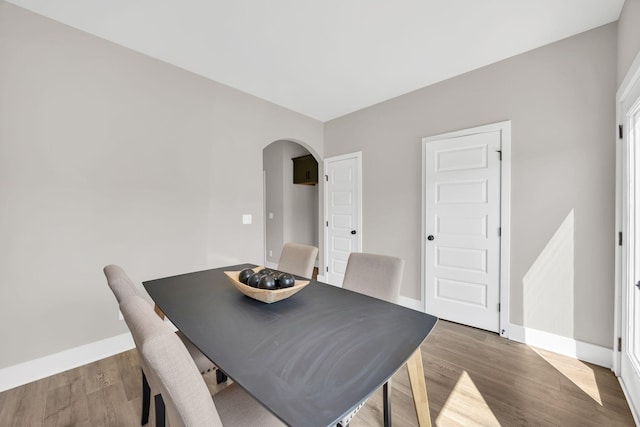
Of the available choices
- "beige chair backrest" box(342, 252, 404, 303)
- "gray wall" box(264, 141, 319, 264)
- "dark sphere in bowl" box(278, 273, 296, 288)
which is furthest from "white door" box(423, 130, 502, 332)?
"gray wall" box(264, 141, 319, 264)

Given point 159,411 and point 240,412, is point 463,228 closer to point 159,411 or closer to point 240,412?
point 240,412

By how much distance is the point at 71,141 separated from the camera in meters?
2.02

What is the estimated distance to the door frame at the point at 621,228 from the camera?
1723mm

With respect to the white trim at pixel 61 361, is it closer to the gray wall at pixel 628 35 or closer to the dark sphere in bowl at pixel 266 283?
the dark sphere in bowl at pixel 266 283

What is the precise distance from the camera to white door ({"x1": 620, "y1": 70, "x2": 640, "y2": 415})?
1.60 meters

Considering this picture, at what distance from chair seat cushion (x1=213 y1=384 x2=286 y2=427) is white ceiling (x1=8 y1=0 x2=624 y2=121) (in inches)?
91.2

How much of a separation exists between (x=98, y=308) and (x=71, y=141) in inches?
54.0

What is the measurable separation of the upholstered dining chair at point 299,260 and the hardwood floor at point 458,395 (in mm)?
965

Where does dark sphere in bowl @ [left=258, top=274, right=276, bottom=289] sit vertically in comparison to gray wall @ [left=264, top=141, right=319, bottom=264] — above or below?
below

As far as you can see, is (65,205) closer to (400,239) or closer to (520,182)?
(400,239)

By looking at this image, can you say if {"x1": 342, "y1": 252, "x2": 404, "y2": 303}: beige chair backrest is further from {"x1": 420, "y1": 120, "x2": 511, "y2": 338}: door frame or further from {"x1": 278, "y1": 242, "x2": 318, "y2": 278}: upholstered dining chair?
{"x1": 420, "y1": 120, "x2": 511, "y2": 338}: door frame

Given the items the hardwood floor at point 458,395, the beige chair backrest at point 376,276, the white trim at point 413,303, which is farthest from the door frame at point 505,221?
the beige chair backrest at point 376,276

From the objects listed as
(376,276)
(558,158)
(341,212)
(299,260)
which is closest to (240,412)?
(376,276)

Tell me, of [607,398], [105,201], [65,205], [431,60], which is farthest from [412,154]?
[65,205]
